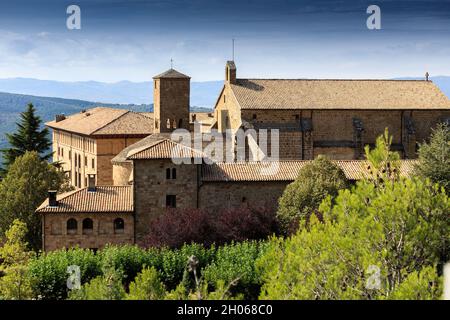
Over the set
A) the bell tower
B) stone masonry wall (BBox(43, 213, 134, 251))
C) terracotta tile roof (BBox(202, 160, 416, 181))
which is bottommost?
stone masonry wall (BBox(43, 213, 134, 251))

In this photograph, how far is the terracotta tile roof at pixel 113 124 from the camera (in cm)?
7531

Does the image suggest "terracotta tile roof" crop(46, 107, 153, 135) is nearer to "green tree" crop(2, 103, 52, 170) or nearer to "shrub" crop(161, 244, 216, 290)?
"green tree" crop(2, 103, 52, 170)

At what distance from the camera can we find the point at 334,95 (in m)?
63.5

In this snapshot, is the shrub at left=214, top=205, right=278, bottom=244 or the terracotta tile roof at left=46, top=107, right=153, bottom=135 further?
the terracotta tile roof at left=46, top=107, right=153, bottom=135

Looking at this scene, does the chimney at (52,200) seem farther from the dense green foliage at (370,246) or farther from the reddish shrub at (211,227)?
the dense green foliage at (370,246)

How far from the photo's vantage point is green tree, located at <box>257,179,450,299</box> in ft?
63.2

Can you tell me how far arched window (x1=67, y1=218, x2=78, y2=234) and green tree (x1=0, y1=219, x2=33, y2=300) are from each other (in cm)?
262

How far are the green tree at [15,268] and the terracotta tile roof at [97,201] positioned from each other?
249 cm

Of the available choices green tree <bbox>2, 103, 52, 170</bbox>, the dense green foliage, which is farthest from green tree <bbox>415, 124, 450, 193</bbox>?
green tree <bbox>2, 103, 52, 170</bbox>

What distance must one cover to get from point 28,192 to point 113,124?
77.7 ft

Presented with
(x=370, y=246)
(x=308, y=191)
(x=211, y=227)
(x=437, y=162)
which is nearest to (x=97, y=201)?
(x=211, y=227)

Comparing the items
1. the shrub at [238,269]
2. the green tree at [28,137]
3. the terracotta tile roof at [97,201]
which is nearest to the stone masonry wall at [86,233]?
the terracotta tile roof at [97,201]

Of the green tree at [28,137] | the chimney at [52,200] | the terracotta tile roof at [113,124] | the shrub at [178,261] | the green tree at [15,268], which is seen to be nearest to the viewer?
the green tree at [15,268]
